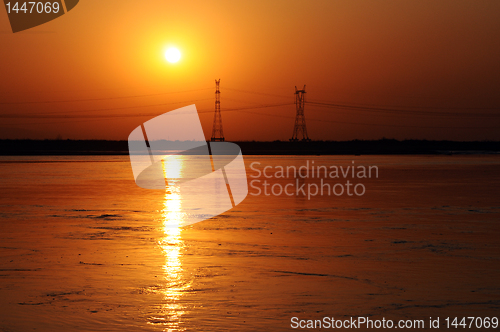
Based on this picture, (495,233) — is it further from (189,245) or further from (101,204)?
(101,204)

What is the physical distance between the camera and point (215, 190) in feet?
85.0

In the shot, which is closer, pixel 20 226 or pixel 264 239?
pixel 264 239

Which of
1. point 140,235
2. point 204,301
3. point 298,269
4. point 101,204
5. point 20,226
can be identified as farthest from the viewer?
point 101,204

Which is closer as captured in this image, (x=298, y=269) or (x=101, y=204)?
(x=298, y=269)

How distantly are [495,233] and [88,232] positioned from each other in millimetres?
10178

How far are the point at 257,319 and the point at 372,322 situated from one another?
4.84 ft

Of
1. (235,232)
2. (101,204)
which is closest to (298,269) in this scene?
(235,232)

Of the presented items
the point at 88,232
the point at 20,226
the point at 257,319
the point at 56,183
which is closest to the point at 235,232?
the point at 88,232

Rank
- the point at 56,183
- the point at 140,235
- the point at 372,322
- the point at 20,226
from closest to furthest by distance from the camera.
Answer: the point at 372,322 → the point at 140,235 → the point at 20,226 → the point at 56,183

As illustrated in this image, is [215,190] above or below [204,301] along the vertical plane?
below

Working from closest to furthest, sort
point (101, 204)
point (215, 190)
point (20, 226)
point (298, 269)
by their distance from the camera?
point (298, 269), point (20, 226), point (101, 204), point (215, 190)

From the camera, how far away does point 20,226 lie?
1495 cm

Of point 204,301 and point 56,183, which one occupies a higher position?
point 204,301

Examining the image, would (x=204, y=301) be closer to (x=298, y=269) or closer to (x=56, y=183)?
(x=298, y=269)
